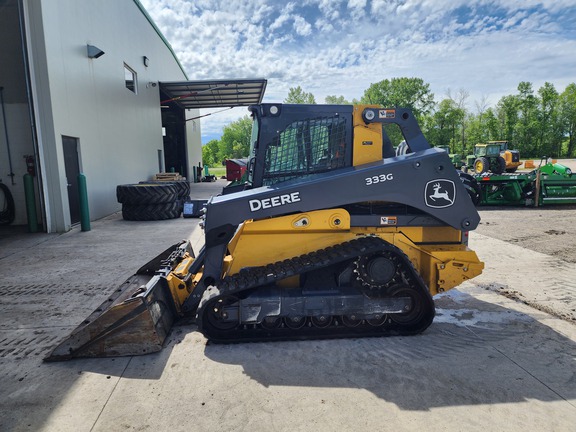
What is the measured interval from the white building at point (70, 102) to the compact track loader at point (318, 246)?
6.50m

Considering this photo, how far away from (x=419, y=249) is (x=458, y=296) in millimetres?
1428

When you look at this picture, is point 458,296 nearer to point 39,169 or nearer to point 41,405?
point 41,405

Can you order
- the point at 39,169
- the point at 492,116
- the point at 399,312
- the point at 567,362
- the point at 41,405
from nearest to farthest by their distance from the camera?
the point at 41,405, the point at 567,362, the point at 399,312, the point at 39,169, the point at 492,116

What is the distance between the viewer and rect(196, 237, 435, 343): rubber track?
3439mm

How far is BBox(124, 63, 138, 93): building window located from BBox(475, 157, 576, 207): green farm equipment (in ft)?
44.2

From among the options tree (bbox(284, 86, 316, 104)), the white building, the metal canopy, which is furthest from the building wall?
tree (bbox(284, 86, 316, 104))

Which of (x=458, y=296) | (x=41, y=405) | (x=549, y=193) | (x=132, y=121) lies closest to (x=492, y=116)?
(x=549, y=193)

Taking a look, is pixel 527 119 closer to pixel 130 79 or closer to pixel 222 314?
pixel 130 79

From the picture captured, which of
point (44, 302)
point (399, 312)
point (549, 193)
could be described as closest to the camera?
point (399, 312)

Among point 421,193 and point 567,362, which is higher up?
point 421,193

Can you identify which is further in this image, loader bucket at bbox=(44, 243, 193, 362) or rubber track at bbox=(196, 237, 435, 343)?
rubber track at bbox=(196, 237, 435, 343)

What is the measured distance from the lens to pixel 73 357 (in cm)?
328

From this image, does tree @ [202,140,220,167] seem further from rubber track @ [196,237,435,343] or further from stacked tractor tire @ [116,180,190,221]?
rubber track @ [196,237,435,343]

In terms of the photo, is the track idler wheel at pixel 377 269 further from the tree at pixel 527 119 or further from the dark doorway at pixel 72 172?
the tree at pixel 527 119
